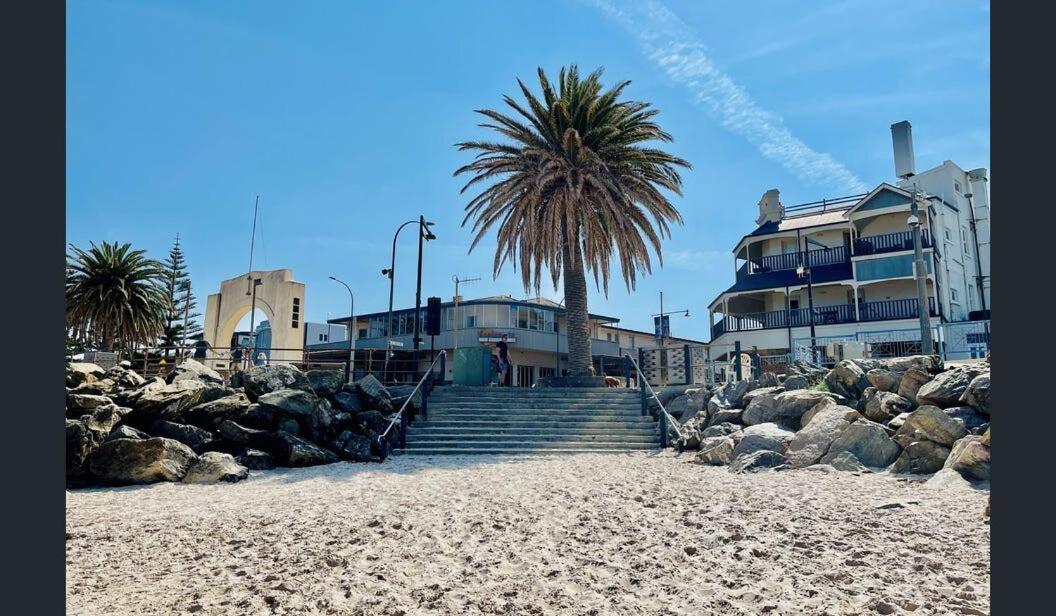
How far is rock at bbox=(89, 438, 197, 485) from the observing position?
1107 centimetres

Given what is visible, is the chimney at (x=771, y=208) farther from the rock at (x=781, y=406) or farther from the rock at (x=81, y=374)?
the rock at (x=81, y=374)

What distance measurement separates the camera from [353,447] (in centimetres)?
1356

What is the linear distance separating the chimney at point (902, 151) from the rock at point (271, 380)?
3539 centimetres

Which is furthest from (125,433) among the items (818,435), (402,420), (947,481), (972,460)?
(972,460)

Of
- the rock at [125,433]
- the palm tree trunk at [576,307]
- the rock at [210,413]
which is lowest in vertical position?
the rock at [125,433]

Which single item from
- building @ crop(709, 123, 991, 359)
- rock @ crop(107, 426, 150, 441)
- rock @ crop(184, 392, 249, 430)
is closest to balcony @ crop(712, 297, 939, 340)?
building @ crop(709, 123, 991, 359)

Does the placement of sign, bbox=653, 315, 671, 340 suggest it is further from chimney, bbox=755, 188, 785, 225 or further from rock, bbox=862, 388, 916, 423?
rock, bbox=862, 388, 916, 423

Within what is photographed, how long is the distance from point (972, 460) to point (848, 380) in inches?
194

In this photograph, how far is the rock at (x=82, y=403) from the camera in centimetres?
1225

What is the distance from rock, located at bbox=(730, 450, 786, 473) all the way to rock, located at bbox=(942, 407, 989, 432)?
2.68 meters

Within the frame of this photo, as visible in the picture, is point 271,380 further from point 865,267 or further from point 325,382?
point 865,267

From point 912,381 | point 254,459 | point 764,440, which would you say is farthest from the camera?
point 254,459

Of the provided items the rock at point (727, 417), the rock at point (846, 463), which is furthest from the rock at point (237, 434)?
the rock at point (846, 463)

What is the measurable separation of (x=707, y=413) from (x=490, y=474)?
271 inches
